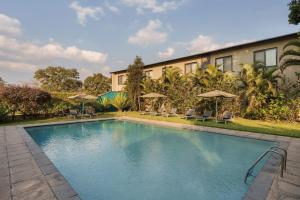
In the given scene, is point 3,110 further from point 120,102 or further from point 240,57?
point 240,57

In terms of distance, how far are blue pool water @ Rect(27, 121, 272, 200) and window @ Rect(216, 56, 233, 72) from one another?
9.81 meters

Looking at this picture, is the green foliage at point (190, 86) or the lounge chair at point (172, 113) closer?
the green foliage at point (190, 86)

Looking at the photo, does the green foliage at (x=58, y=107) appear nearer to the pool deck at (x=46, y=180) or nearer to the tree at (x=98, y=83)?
the pool deck at (x=46, y=180)

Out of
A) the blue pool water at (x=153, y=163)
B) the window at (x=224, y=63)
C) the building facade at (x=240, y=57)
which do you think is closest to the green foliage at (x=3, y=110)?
the blue pool water at (x=153, y=163)

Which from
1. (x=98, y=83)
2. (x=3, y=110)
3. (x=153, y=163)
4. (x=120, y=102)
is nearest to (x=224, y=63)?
(x=120, y=102)

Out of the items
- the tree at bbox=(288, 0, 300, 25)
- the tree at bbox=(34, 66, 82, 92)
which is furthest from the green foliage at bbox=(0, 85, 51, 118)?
the tree at bbox=(34, 66, 82, 92)

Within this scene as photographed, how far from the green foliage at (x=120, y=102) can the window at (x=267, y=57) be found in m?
15.2

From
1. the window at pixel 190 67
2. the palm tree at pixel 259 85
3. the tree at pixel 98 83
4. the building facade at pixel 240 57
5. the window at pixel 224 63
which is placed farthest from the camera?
the tree at pixel 98 83

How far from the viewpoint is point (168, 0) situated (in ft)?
50.1

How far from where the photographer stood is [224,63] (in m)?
19.3

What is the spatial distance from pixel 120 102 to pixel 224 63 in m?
13.0

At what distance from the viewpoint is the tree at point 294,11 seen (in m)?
7.46

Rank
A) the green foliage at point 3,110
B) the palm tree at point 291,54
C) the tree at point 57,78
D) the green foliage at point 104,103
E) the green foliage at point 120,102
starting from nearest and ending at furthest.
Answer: the palm tree at point 291,54 → the green foliage at point 3,110 → the green foliage at point 120,102 → the green foliage at point 104,103 → the tree at point 57,78

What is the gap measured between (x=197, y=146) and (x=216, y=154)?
1.31 meters
